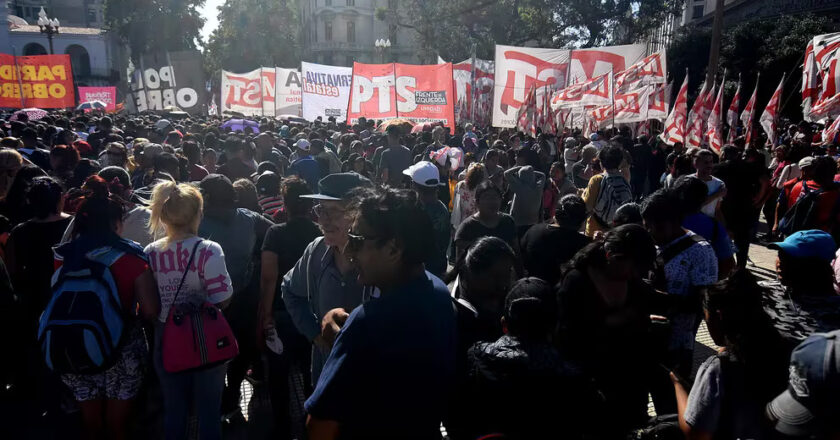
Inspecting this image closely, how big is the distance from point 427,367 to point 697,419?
3.34 ft

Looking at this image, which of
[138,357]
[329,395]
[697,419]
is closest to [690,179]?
[697,419]

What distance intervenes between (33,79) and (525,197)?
15.7 m

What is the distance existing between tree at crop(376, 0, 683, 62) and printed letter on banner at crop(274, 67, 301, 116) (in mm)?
26997

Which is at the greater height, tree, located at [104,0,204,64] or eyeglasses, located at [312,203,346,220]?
tree, located at [104,0,204,64]

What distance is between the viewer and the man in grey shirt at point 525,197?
5867mm

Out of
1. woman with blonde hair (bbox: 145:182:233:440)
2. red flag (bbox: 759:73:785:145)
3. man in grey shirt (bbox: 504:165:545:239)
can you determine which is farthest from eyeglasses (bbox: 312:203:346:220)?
red flag (bbox: 759:73:785:145)

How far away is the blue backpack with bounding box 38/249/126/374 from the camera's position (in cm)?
259

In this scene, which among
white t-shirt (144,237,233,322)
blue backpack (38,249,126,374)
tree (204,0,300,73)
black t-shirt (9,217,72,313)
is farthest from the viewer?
tree (204,0,300,73)

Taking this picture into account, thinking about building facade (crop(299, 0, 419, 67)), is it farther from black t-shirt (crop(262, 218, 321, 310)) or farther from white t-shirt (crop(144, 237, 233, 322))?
white t-shirt (crop(144, 237, 233, 322))

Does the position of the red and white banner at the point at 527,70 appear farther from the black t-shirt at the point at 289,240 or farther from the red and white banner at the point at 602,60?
the black t-shirt at the point at 289,240

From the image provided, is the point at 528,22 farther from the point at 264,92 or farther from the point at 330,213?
the point at 330,213

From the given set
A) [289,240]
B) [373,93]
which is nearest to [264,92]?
[373,93]

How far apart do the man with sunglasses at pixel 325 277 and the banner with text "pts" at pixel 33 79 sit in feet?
50.7

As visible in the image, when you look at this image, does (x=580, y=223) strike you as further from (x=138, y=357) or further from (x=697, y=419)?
(x=138, y=357)
